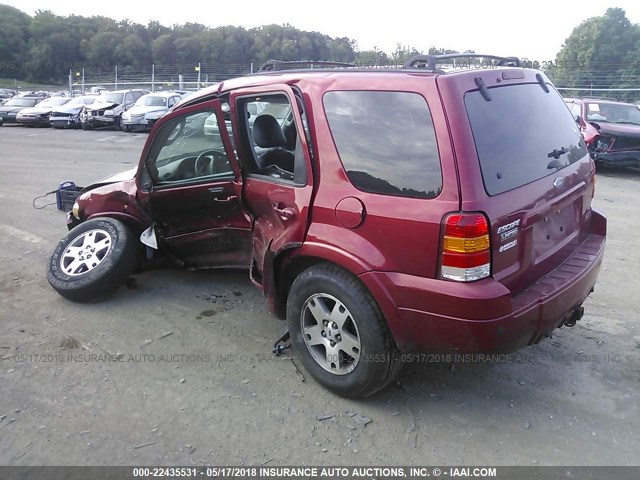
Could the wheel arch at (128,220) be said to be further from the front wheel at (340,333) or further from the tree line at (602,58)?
the tree line at (602,58)

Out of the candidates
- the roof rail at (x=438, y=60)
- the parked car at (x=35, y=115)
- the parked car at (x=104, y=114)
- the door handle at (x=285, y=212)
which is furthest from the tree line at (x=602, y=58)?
the parked car at (x=35, y=115)

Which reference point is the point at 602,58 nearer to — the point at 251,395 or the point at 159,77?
the point at 159,77

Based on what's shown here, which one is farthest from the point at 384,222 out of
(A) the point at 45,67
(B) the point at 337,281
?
(A) the point at 45,67

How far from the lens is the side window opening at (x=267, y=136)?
3.82 metres

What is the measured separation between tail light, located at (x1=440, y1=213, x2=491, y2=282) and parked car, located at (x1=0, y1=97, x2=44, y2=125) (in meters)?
28.3

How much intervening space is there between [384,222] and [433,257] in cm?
32

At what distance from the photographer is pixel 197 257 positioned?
182 inches

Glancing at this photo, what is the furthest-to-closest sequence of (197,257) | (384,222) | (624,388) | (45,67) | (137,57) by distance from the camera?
1. (45,67)
2. (137,57)
3. (197,257)
4. (624,388)
5. (384,222)

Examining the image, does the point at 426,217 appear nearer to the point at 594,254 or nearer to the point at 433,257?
the point at 433,257

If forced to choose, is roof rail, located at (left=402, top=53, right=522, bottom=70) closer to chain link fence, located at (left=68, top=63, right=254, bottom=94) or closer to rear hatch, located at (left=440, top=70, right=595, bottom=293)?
rear hatch, located at (left=440, top=70, right=595, bottom=293)

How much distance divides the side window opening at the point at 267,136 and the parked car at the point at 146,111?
701 inches

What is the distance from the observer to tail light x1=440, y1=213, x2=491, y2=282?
2.63 metres

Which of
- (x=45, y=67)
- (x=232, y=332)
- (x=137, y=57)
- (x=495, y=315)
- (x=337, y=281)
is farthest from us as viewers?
(x=45, y=67)

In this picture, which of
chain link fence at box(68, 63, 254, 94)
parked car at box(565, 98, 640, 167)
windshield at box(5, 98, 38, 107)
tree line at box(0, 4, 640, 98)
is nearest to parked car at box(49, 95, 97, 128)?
windshield at box(5, 98, 38, 107)
